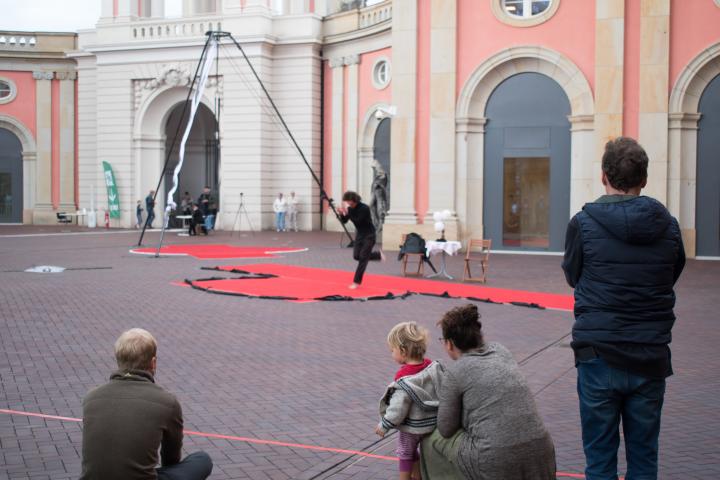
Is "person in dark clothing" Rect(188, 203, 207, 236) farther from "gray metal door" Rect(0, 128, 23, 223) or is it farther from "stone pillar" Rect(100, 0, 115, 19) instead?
"gray metal door" Rect(0, 128, 23, 223)

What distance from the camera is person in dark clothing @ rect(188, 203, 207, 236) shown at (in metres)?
32.9

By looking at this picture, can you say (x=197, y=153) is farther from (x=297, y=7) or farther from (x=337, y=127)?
(x=337, y=127)

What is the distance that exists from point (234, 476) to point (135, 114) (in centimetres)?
3430

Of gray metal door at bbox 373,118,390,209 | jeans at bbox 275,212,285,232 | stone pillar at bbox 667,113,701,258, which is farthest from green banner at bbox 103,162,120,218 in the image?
stone pillar at bbox 667,113,701,258

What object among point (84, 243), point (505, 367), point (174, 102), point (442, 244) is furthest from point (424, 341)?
point (174, 102)

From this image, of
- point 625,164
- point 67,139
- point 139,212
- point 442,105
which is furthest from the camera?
point 67,139

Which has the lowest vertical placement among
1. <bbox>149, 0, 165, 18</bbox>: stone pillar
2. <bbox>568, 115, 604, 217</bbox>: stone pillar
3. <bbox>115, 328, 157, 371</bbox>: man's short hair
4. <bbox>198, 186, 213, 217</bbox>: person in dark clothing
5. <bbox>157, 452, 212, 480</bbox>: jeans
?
<bbox>157, 452, 212, 480</bbox>: jeans

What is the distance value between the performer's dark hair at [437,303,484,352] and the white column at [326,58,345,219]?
3142 centimetres

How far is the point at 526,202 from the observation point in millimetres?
24141

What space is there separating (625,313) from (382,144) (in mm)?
30345

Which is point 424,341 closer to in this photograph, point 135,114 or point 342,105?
point 342,105

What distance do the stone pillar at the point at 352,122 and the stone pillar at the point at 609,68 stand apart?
13787mm

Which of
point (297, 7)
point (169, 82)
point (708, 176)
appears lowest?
point (708, 176)

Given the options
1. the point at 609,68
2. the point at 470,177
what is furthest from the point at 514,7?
the point at 470,177
